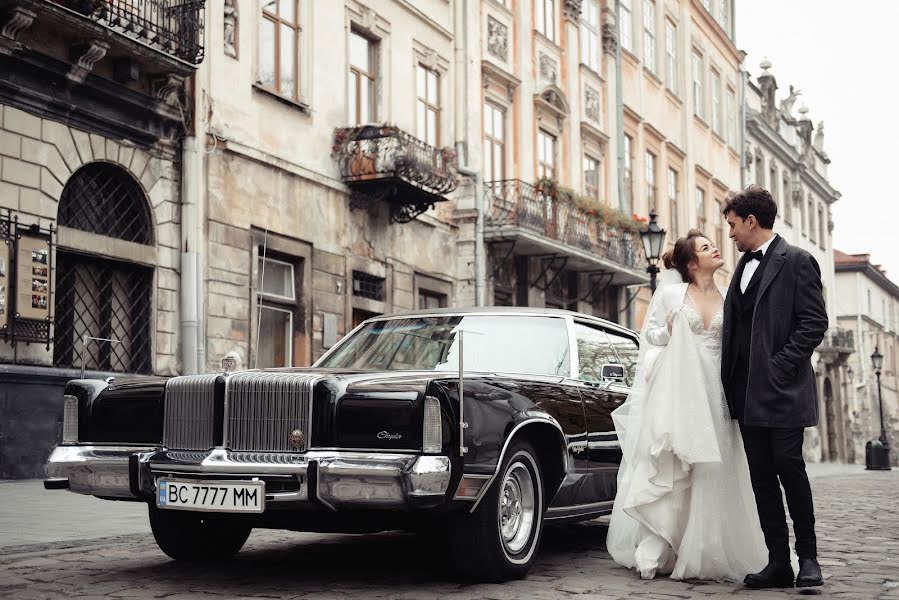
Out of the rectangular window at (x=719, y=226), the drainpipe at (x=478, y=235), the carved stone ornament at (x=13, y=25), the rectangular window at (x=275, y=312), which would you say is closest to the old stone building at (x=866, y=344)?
the rectangular window at (x=719, y=226)

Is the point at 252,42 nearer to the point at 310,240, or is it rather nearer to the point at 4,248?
the point at 310,240

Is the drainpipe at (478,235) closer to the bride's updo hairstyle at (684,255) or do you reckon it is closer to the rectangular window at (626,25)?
the rectangular window at (626,25)

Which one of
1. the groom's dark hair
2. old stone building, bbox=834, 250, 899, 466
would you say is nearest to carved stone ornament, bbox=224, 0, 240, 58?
the groom's dark hair

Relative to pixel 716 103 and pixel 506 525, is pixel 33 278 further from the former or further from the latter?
pixel 716 103

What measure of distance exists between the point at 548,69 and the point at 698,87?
1337 cm

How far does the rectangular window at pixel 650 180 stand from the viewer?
32.1 m

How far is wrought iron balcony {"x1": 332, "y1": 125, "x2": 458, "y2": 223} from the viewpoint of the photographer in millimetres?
18031

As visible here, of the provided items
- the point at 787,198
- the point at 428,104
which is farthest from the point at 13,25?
the point at 787,198

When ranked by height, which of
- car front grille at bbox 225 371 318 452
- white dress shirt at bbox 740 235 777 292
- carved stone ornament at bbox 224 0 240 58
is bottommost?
car front grille at bbox 225 371 318 452

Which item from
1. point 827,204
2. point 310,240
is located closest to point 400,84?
→ point 310,240

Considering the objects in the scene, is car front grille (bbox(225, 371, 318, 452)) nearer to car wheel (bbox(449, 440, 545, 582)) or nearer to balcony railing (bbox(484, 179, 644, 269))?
car wheel (bbox(449, 440, 545, 582))

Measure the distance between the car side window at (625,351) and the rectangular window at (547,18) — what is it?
18301 millimetres

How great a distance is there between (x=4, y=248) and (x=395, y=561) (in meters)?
6.99

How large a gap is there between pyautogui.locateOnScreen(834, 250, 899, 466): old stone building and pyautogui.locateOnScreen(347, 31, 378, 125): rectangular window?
125ft
